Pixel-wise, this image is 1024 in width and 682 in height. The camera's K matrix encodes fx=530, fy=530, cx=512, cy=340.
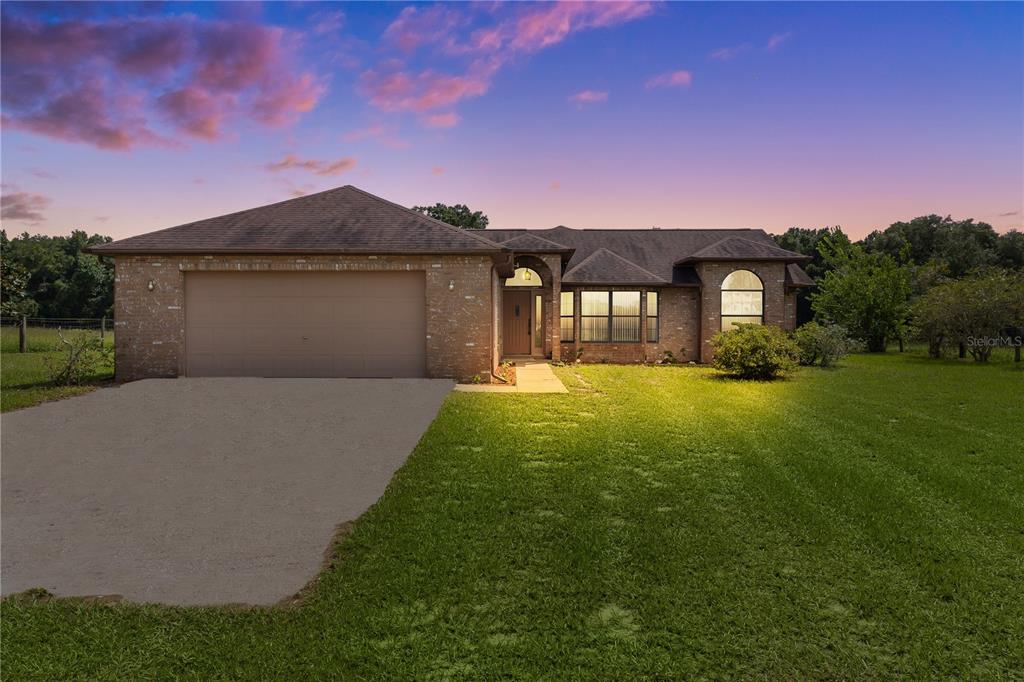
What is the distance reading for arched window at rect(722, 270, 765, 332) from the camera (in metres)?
19.5

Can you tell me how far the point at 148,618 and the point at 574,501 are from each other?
10.7 ft

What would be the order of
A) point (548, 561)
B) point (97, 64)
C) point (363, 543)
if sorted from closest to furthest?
point (548, 561), point (363, 543), point (97, 64)

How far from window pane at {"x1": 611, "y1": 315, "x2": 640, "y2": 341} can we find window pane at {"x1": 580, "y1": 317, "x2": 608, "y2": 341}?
0.30 meters

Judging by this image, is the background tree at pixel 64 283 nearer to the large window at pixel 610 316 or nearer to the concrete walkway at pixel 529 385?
the large window at pixel 610 316

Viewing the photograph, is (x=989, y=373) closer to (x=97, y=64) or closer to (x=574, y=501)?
(x=574, y=501)

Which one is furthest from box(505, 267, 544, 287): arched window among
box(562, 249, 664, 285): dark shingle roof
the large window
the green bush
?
the green bush

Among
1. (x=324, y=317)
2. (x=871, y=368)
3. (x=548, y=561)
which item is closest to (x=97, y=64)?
(x=324, y=317)

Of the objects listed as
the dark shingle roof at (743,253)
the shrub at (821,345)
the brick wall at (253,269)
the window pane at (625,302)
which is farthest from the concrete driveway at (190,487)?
the shrub at (821,345)

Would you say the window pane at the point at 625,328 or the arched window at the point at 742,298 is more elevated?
the arched window at the point at 742,298

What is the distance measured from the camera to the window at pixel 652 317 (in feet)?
65.7

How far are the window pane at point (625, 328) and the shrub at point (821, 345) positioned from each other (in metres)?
5.47

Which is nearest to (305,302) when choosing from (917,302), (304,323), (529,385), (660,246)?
(304,323)

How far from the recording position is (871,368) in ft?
59.5

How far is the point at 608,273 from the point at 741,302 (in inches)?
196
